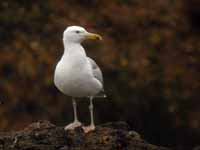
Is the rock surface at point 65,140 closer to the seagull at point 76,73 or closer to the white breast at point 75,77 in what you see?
the seagull at point 76,73

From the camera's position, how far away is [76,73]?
9453mm

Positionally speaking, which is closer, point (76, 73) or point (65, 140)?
point (65, 140)

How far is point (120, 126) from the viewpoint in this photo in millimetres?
9422

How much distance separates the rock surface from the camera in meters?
8.02

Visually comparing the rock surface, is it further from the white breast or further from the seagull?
the white breast

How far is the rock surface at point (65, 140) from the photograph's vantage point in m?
8.02

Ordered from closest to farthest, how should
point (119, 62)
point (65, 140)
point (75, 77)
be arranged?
point (65, 140) < point (75, 77) < point (119, 62)

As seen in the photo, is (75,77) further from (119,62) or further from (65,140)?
(119,62)

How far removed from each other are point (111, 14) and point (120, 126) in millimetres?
8777

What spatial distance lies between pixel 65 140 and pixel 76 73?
4.61 ft

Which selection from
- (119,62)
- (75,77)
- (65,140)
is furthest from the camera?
(119,62)

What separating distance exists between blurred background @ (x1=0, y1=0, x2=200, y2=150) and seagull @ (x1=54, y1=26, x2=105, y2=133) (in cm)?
505

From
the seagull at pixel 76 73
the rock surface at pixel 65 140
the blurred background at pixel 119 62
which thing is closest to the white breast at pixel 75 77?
the seagull at pixel 76 73

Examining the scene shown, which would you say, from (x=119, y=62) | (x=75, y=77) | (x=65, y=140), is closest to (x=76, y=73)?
(x=75, y=77)
